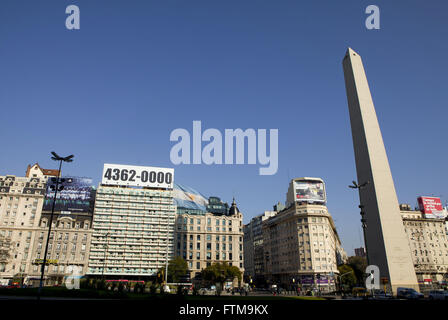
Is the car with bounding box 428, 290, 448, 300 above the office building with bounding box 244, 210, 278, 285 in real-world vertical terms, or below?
below

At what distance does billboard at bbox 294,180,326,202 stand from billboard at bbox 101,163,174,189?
123 feet

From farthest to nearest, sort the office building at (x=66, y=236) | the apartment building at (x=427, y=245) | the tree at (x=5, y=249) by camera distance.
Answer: the apartment building at (x=427, y=245), the office building at (x=66, y=236), the tree at (x=5, y=249)

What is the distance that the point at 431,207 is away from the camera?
365 feet

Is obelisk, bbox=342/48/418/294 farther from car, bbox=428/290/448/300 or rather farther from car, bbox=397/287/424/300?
car, bbox=428/290/448/300

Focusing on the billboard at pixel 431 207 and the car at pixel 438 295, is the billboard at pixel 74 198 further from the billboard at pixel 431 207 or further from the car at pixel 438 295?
the billboard at pixel 431 207

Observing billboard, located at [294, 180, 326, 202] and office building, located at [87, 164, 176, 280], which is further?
billboard, located at [294, 180, 326, 202]

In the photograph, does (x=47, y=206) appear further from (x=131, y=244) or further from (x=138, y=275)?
(x=138, y=275)

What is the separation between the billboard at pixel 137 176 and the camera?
9206 cm

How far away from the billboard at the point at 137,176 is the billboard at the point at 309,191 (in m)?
37.4

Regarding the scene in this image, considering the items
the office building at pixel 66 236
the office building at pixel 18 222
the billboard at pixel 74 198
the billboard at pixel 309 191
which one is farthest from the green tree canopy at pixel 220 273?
the office building at pixel 18 222

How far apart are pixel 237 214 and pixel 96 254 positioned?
1716 inches

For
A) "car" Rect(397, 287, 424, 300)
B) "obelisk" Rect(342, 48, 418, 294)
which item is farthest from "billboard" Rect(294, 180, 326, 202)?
"car" Rect(397, 287, 424, 300)

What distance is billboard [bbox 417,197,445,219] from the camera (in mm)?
109569
